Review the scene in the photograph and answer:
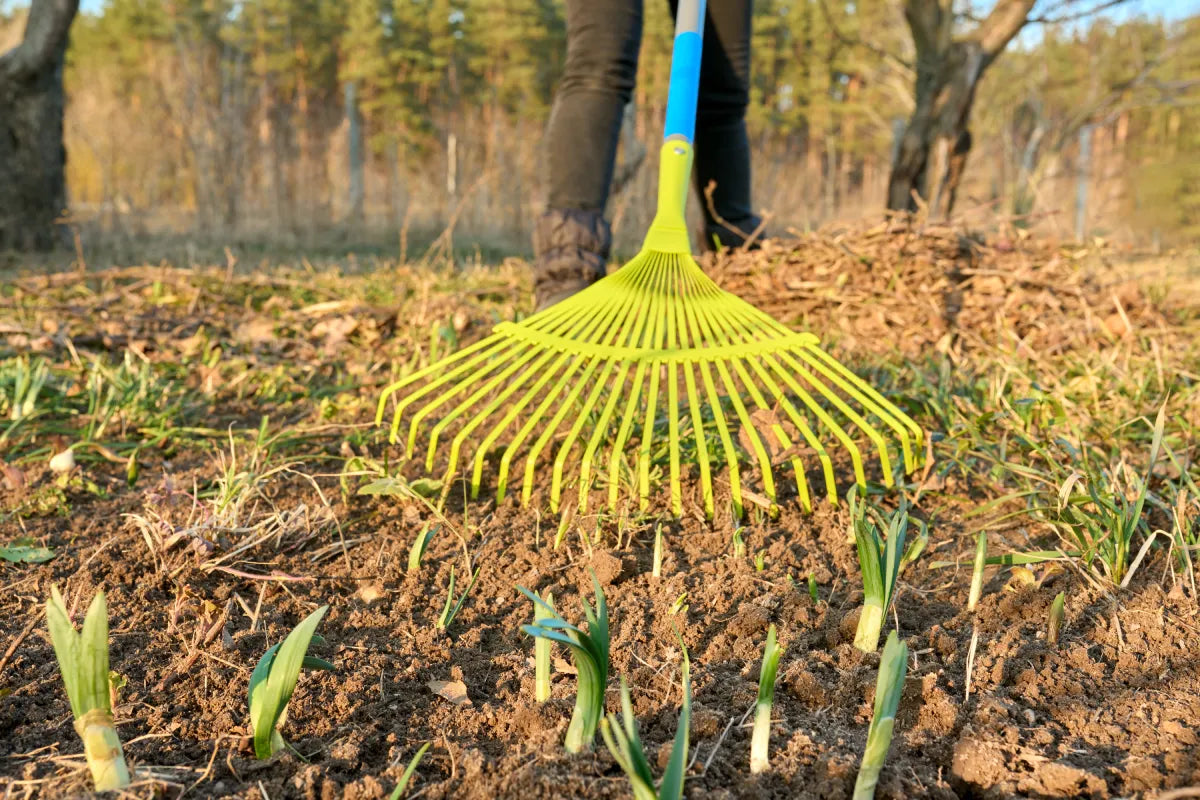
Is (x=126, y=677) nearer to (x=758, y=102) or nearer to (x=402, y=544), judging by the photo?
(x=402, y=544)

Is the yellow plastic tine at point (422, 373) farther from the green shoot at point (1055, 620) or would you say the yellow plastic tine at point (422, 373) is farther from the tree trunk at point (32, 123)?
the tree trunk at point (32, 123)

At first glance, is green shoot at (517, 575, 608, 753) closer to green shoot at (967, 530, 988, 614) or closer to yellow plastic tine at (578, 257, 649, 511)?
yellow plastic tine at (578, 257, 649, 511)

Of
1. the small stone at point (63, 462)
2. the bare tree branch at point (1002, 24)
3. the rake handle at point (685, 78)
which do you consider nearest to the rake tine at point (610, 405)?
the rake handle at point (685, 78)

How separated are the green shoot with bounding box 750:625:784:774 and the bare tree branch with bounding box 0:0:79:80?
5.67m

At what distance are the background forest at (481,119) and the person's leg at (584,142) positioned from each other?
0.50 metres

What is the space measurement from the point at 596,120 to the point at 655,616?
1.66 metres

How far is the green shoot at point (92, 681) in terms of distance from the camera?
0.74 m

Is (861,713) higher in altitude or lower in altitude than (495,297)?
lower

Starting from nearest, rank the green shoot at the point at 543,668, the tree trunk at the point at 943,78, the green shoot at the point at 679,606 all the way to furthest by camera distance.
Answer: the green shoot at the point at 543,668, the green shoot at the point at 679,606, the tree trunk at the point at 943,78

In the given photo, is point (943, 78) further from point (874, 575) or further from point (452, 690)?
point (452, 690)

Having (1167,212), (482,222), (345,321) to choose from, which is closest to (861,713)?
(345,321)

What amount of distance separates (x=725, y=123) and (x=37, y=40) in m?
4.28

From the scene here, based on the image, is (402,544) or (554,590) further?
(402,544)

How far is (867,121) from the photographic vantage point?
2169cm
